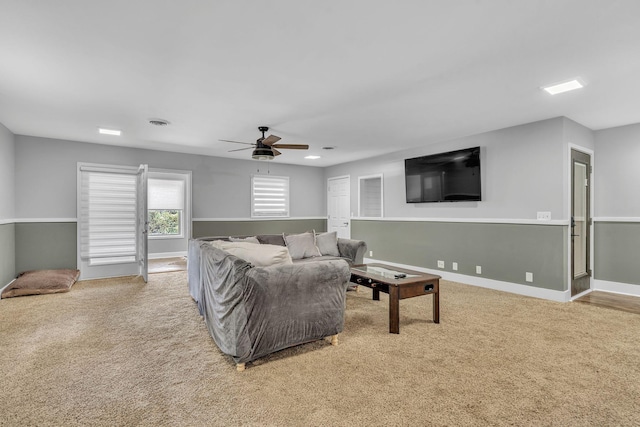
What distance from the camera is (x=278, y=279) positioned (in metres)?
2.47

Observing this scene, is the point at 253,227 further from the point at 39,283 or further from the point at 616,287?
the point at 616,287

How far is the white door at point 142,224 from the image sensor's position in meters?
5.21

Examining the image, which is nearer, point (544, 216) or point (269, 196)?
Answer: point (544, 216)

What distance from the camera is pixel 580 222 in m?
4.55

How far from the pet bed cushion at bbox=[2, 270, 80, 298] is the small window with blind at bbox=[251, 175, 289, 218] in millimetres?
3622

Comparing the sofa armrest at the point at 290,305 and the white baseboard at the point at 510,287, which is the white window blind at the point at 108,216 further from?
the white baseboard at the point at 510,287

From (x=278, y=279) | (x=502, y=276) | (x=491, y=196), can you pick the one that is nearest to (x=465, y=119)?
(x=491, y=196)

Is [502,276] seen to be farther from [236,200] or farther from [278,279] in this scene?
[236,200]

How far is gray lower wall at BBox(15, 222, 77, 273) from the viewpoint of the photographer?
5.14 meters

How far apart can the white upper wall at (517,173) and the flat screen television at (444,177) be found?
0.13 metres

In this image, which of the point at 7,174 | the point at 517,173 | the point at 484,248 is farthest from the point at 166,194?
the point at 517,173

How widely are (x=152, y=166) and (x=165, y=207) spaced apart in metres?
1.33

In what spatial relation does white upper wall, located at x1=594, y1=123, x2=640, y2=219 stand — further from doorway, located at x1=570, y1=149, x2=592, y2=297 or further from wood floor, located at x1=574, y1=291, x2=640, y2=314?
wood floor, located at x1=574, y1=291, x2=640, y2=314

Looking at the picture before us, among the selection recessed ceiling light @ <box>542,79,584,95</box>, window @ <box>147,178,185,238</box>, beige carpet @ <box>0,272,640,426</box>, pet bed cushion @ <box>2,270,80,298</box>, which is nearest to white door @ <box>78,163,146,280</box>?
pet bed cushion @ <box>2,270,80,298</box>
